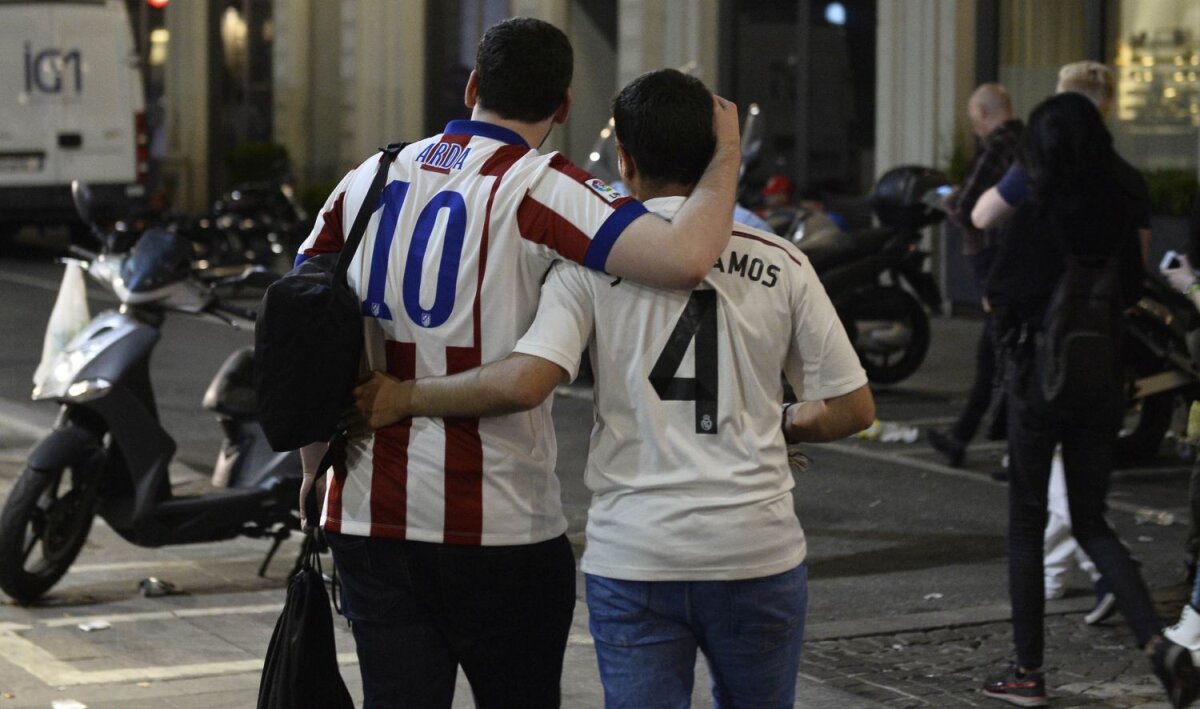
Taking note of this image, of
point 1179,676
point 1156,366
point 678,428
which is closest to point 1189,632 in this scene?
point 1179,676

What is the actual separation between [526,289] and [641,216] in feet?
0.81

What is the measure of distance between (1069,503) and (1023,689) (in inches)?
19.7

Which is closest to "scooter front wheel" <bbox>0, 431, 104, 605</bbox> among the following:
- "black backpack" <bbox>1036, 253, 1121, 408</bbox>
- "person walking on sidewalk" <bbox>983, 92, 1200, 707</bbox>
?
"person walking on sidewalk" <bbox>983, 92, 1200, 707</bbox>

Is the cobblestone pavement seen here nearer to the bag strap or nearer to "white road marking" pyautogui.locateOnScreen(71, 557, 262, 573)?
"white road marking" pyautogui.locateOnScreen(71, 557, 262, 573)

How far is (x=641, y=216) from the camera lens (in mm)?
3119

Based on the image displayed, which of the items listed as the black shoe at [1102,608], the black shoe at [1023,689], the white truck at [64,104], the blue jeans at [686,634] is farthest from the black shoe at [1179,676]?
the white truck at [64,104]

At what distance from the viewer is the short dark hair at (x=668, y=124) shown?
3.11m

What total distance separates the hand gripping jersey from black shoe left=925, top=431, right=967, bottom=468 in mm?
5971

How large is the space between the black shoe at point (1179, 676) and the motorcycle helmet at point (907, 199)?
274 inches

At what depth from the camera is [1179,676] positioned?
463 cm

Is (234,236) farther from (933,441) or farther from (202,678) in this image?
(202,678)

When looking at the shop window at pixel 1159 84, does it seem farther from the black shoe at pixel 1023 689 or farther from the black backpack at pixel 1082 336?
the black shoe at pixel 1023 689

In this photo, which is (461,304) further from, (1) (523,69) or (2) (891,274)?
(2) (891,274)

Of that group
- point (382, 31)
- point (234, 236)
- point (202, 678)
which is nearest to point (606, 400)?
point (202, 678)
